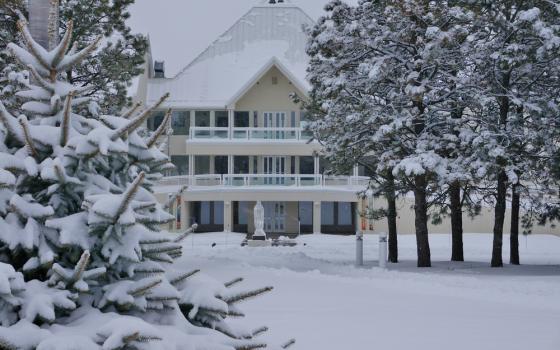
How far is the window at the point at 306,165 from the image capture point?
43719 mm

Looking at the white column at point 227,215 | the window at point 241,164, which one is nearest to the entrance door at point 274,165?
the window at point 241,164

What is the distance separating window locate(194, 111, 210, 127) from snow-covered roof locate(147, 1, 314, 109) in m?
0.89

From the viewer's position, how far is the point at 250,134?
4153 cm

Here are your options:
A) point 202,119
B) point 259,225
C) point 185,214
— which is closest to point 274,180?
point 185,214

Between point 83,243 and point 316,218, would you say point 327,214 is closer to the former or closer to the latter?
point 316,218

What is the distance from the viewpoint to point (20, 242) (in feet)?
10.7

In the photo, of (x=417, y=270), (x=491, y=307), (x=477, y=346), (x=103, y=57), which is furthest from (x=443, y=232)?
(x=477, y=346)

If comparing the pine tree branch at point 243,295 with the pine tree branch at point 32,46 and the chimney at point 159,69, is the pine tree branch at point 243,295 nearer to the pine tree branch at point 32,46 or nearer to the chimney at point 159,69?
the pine tree branch at point 32,46

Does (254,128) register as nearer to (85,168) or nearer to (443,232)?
(443,232)

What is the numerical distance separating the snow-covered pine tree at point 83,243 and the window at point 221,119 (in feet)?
132

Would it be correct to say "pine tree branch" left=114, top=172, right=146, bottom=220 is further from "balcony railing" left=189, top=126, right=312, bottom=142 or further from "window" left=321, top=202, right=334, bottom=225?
"window" left=321, top=202, right=334, bottom=225

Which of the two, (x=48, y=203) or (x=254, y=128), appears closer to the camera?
(x=48, y=203)

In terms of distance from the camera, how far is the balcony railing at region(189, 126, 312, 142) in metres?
41.3

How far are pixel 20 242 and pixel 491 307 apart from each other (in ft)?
35.0
